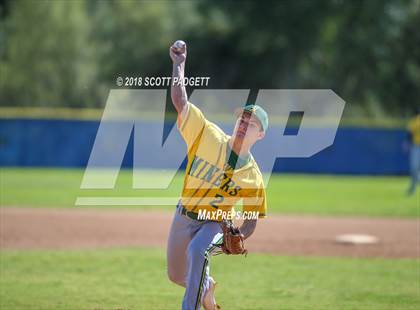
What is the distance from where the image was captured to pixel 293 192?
2558 centimetres

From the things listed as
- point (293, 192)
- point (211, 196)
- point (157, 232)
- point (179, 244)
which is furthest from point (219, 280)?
point (293, 192)

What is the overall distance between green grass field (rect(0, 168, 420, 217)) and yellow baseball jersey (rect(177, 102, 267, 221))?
12.6m

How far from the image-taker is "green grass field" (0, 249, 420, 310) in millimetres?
9375

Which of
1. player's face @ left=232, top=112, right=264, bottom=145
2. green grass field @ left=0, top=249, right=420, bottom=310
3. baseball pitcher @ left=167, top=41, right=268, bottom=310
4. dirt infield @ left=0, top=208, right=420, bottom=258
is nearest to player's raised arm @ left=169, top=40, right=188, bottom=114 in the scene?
baseball pitcher @ left=167, top=41, right=268, bottom=310

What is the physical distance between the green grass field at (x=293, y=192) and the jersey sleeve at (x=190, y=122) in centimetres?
1287

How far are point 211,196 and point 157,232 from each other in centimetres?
922

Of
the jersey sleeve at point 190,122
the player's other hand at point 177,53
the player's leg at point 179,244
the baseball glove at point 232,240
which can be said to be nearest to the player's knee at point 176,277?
the player's leg at point 179,244

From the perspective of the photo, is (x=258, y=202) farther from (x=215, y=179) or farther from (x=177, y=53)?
(x=177, y=53)

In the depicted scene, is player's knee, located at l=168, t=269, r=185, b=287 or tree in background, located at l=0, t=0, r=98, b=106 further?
tree in background, located at l=0, t=0, r=98, b=106

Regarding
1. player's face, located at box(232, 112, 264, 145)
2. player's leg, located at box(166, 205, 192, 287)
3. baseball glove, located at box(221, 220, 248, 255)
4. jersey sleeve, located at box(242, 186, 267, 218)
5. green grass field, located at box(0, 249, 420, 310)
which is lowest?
green grass field, located at box(0, 249, 420, 310)

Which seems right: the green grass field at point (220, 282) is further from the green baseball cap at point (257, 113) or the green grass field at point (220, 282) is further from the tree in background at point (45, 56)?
the tree in background at point (45, 56)

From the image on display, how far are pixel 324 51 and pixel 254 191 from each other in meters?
49.5

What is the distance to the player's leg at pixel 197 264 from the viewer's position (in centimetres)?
704

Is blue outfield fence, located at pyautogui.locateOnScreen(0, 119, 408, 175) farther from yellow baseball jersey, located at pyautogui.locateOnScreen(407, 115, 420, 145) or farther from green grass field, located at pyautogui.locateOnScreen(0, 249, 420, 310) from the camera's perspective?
green grass field, located at pyautogui.locateOnScreen(0, 249, 420, 310)
